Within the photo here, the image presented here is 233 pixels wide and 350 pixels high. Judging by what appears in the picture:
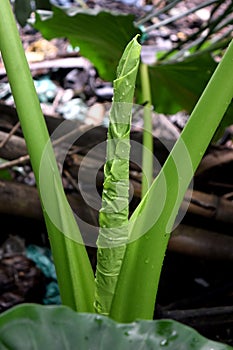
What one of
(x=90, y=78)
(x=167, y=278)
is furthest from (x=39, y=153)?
(x=90, y=78)

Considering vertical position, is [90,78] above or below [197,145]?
below

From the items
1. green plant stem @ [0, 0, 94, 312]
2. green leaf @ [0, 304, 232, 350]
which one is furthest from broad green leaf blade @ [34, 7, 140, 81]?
green leaf @ [0, 304, 232, 350]

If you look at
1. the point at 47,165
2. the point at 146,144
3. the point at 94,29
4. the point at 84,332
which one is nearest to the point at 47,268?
the point at 146,144

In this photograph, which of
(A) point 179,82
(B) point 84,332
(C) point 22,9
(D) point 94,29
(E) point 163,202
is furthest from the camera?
(A) point 179,82

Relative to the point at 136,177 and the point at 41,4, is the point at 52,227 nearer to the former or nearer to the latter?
the point at 136,177

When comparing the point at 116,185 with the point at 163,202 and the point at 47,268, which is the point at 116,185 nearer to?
the point at 163,202

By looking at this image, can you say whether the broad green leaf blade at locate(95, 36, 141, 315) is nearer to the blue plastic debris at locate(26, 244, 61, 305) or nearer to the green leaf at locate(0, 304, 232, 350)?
the green leaf at locate(0, 304, 232, 350)
